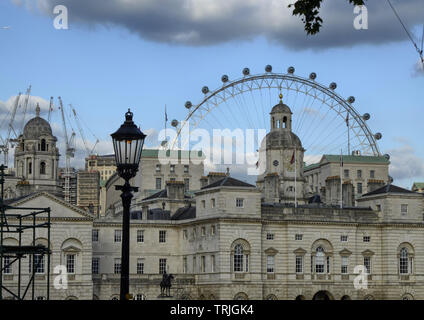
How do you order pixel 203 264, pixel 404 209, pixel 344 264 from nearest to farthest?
pixel 203 264, pixel 344 264, pixel 404 209

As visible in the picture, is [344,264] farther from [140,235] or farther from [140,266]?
[140,235]

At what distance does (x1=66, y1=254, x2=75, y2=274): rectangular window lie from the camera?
10812 cm

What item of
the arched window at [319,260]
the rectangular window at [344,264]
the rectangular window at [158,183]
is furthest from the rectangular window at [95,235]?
the rectangular window at [158,183]

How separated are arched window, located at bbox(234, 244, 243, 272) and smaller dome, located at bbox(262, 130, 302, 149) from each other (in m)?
43.3

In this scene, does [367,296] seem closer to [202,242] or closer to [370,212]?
[370,212]

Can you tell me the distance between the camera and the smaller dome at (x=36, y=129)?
161425 mm

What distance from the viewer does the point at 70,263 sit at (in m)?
108

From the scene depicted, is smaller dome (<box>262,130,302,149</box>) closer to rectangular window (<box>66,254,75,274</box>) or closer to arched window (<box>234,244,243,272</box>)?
arched window (<box>234,244,243,272</box>)

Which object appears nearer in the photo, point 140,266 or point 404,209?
point 140,266

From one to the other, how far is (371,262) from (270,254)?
44.6ft

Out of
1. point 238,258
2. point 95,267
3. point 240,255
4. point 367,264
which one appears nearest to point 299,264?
point 240,255

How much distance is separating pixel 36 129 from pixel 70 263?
5847 cm

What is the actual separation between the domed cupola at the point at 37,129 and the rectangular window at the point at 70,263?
55.6 meters

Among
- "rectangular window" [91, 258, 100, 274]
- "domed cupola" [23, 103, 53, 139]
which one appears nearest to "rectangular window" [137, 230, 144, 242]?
"rectangular window" [91, 258, 100, 274]
